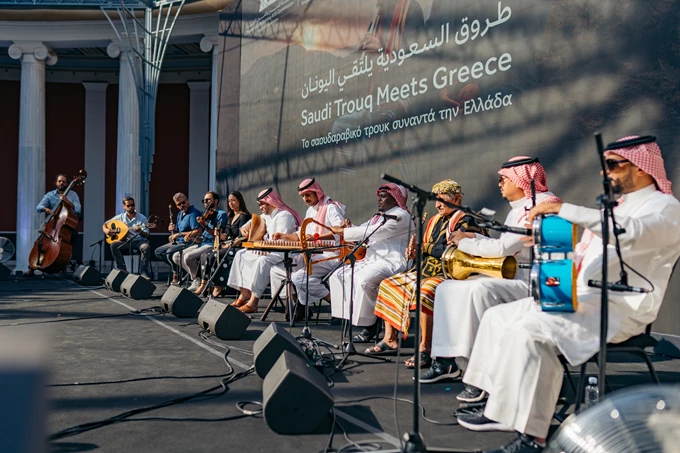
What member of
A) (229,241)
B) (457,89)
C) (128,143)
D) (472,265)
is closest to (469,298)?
(472,265)

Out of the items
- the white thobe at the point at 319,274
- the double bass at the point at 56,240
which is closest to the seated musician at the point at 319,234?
the white thobe at the point at 319,274

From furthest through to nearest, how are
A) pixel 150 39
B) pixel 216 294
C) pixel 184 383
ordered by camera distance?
pixel 150 39, pixel 216 294, pixel 184 383

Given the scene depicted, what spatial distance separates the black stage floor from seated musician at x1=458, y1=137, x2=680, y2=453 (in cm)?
25

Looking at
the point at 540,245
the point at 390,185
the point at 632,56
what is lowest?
the point at 540,245

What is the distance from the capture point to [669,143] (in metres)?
4.35

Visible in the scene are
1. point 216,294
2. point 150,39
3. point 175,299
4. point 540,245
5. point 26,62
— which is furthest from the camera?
point 26,62

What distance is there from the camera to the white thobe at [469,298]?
3.49 m

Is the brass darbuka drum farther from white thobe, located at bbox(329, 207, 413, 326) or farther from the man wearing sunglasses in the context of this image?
the man wearing sunglasses

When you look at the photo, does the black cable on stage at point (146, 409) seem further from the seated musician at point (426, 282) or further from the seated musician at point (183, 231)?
the seated musician at point (183, 231)

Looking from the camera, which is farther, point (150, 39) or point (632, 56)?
point (150, 39)

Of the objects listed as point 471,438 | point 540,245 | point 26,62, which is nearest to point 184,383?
point 471,438

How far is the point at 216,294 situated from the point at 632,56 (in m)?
5.75

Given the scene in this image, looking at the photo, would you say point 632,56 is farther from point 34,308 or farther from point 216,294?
point 34,308

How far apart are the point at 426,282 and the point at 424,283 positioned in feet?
0.05
